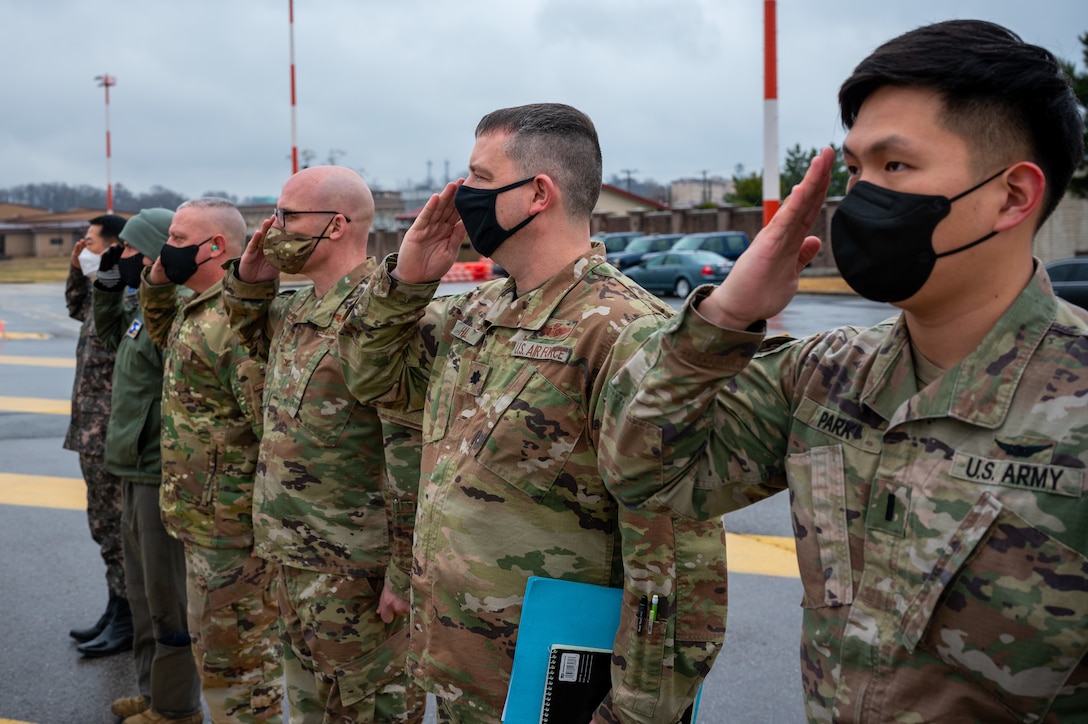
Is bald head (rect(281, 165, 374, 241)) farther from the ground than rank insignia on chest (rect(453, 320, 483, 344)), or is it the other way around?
bald head (rect(281, 165, 374, 241))

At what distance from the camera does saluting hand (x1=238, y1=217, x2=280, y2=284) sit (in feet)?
10.7

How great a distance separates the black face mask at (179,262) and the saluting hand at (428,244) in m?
1.61

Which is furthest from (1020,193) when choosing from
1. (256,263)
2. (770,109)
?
(770,109)

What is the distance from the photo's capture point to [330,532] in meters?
2.97

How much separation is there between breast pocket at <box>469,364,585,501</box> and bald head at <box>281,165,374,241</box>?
141 cm

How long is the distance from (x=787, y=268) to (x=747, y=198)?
42.9 m

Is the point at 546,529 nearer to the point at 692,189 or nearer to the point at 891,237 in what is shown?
the point at 891,237

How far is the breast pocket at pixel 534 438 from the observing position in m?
2.06

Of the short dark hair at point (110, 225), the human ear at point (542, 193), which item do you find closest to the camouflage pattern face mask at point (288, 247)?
the human ear at point (542, 193)

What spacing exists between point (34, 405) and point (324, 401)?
8013mm

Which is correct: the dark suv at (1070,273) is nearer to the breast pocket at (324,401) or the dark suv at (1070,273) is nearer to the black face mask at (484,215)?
the breast pocket at (324,401)

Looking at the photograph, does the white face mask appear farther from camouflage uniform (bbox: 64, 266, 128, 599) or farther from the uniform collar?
the uniform collar

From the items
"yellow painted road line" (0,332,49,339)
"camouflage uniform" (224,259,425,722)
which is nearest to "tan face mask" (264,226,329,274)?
"camouflage uniform" (224,259,425,722)

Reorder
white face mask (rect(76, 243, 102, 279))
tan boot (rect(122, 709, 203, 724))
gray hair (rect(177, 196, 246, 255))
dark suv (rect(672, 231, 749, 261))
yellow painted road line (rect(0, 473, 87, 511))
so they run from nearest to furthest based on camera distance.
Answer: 1. tan boot (rect(122, 709, 203, 724))
2. gray hair (rect(177, 196, 246, 255))
3. white face mask (rect(76, 243, 102, 279))
4. yellow painted road line (rect(0, 473, 87, 511))
5. dark suv (rect(672, 231, 749, 261))
